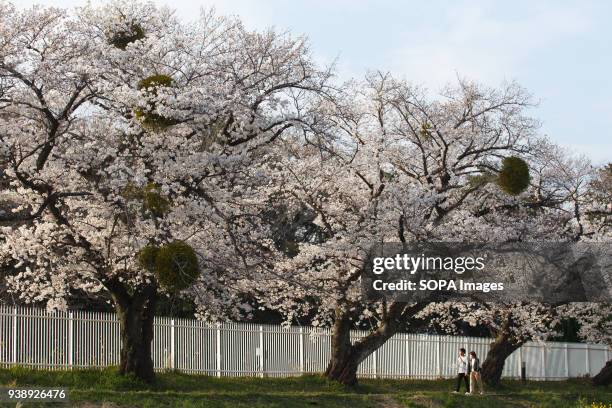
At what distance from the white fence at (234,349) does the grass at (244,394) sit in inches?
29.7

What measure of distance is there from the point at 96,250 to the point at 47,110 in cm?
355

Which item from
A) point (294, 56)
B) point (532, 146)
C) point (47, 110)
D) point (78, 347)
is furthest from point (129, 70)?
point (532, 146)

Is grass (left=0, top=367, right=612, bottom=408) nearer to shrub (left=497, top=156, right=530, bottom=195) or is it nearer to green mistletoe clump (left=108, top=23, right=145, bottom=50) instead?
shrub (left=497, top=156, right=530, bottom=195)

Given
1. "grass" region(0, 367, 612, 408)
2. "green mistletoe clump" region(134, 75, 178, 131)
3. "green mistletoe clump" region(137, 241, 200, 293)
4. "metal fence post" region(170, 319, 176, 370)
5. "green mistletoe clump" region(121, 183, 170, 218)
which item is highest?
"green mistletoe clump" region(134, 75, 178, 131)

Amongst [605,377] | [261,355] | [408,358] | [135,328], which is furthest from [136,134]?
[605,377]

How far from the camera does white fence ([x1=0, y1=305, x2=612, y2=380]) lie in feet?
74.8

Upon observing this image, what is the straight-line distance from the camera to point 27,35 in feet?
61.2

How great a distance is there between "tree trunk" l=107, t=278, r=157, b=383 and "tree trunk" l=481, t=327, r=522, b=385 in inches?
514

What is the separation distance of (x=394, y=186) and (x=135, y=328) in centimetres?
681

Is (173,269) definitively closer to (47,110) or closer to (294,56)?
(47,110)

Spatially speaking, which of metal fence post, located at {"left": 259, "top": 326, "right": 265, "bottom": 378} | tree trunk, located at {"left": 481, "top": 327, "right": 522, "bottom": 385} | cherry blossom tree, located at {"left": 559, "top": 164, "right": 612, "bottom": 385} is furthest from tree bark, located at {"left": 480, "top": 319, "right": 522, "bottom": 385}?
metal fence post, located at {"left": 259, "top": 326, "right": 265, "bottom": 378}

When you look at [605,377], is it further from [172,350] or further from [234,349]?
[172,350]

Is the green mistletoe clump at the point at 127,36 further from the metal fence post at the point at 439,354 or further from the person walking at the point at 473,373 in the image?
the metal fence post at the point at 439,354

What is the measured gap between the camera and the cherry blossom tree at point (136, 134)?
18.4 meters
